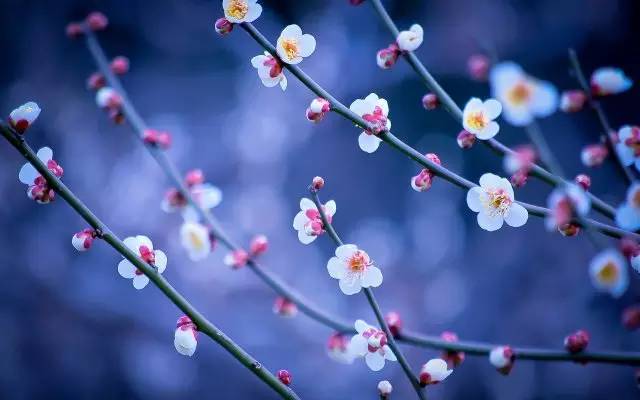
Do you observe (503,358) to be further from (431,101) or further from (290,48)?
(290,48)

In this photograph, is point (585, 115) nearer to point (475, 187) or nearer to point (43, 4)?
point (475, 187)

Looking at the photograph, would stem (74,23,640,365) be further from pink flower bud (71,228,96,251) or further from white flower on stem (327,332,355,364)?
pink flower bud (71,228,96,251)

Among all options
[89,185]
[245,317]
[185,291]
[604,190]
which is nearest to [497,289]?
[604,190]

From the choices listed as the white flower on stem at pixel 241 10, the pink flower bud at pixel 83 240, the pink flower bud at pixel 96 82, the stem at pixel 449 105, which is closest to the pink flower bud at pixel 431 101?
the stem at pixel 449 105

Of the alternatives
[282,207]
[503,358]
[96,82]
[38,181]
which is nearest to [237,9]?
[38,181]

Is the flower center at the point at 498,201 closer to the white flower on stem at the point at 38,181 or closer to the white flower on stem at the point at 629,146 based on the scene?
the white flower on stem at the point at 629,146

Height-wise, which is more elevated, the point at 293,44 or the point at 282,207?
the point at 282,207

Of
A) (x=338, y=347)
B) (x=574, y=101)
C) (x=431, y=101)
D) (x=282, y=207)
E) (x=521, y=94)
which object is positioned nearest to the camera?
(x=521, y=94)

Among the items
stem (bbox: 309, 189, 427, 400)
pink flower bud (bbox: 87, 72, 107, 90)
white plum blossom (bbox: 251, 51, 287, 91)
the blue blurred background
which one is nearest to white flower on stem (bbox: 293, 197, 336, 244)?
stem (bbox: 309, 189, 427, 400)
